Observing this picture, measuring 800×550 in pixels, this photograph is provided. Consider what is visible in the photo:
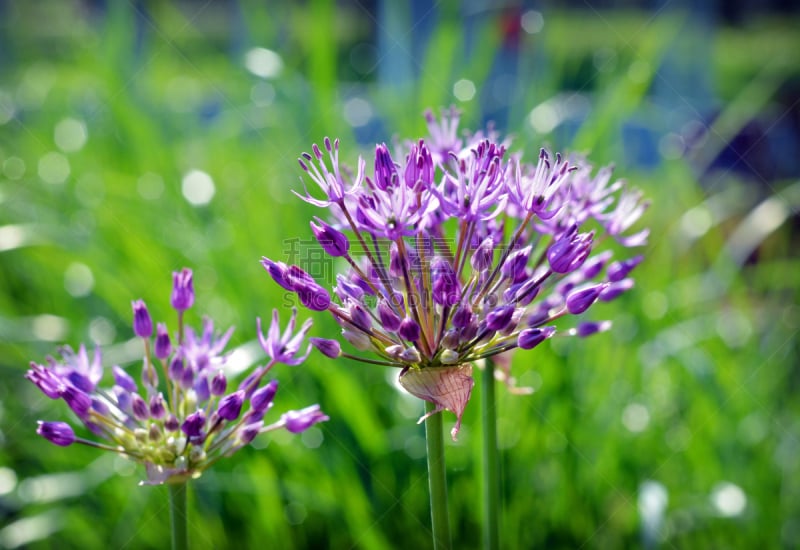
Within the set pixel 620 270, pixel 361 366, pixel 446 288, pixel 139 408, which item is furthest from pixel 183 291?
pixel 361 366

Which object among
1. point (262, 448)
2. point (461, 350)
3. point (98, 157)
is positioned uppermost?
point (98, 157)

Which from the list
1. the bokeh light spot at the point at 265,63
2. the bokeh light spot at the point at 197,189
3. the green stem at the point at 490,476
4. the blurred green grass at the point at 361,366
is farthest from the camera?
the bokeh light spot at the point at 265,63

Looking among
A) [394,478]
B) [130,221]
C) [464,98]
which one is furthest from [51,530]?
[464,98]

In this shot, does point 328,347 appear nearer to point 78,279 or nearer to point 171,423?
point 171,423

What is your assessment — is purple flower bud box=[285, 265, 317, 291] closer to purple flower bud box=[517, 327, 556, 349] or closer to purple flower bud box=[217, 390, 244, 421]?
purple flower bud box=[217, 390, 244, 421]

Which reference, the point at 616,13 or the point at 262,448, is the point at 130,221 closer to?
the point at 262,448

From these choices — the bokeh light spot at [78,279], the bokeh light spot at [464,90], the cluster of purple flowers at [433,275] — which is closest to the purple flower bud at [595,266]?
the cluster of purple flowers at [433,275]

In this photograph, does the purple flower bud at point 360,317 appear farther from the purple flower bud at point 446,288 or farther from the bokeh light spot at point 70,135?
the bokeh light spot at point 70,135
